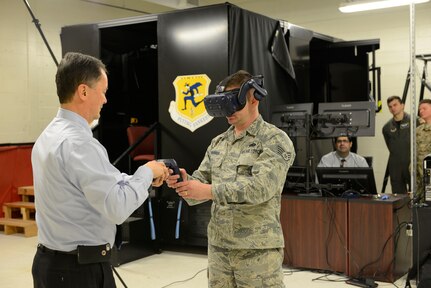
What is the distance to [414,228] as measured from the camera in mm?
4793

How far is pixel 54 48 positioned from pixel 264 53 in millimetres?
4680

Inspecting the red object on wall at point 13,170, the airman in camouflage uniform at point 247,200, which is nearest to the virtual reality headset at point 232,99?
the airman in camouflage uniform at point 247,200

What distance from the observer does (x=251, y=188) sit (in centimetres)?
238

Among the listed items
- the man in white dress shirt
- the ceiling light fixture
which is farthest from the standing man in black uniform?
the man in white dress shirt

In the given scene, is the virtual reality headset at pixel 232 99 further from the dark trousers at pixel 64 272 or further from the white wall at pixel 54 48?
the white wall at pixel 54 48

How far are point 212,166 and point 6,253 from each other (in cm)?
490

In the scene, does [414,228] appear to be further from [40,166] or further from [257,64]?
[40,166]

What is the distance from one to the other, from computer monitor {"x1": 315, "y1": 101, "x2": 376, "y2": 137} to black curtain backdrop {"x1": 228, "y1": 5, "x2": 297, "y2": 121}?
104 centimetres

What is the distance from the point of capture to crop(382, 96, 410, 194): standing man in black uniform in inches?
322

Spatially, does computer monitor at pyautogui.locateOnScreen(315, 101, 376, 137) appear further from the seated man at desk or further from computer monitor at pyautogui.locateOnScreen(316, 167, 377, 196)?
the seated man at desk

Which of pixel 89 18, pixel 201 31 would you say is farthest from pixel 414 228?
pixel 89 18

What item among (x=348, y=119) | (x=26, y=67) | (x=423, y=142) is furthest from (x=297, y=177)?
(x=26, y=67)

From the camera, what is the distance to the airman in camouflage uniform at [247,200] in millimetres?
2408

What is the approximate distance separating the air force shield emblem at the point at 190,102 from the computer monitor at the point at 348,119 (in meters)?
1.32
